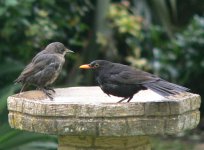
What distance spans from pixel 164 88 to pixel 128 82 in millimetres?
258

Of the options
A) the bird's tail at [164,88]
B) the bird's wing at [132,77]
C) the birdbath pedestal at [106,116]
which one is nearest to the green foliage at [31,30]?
the birdbath pedestal at [106,116]

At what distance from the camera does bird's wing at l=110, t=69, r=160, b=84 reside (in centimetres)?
418

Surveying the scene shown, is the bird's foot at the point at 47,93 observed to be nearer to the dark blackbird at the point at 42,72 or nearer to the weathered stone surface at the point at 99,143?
the dark blackbird at the point at 42,72

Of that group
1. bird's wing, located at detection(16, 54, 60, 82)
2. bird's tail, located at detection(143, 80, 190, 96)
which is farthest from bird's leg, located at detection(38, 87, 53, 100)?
bird's tail, located at detection(143, 80, 190, 96)

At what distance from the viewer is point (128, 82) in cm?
420

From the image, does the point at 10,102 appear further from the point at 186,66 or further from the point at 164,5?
the point at 186,66

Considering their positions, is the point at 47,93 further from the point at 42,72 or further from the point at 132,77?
the point at 132,77

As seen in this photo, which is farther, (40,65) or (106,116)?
(40,65)

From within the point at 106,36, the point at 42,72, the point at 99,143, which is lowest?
the point at 99,143

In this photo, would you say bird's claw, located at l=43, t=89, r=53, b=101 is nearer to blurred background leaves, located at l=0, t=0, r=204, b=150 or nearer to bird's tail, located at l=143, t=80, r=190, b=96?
blurred background leaves, located at l=0, t=0, r=204, b=150

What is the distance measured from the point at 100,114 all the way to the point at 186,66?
6.02 meters

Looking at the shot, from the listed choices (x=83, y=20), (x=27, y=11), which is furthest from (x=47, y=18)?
(x=83, y=20)

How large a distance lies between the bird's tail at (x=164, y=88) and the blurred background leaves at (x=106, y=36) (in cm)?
172

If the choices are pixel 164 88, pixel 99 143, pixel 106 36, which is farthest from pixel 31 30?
pixel 164 88
